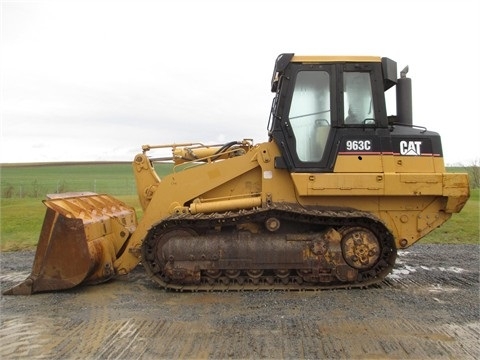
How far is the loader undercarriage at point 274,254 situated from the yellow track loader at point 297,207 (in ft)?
0.05

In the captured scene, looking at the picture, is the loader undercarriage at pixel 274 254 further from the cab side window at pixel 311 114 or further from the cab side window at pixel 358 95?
the cab side window at pixel 358 95

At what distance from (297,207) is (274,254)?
798 mm

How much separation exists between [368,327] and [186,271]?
280cm

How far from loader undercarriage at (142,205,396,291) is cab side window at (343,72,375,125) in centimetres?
157

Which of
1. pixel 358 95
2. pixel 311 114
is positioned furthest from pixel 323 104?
pixel 358 95

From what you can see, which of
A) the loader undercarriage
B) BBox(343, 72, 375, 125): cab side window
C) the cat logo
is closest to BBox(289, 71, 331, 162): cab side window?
BBox(343, 72, 375, 125): cab side window

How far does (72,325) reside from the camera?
5.23 m

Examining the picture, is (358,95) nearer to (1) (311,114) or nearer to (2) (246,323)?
(1) (311,114)

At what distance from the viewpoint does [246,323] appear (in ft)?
17.0

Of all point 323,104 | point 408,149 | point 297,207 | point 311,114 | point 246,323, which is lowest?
point 246,323

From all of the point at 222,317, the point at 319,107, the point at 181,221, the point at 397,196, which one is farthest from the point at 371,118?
the point at 222,317

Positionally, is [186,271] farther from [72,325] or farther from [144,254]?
[72,325]

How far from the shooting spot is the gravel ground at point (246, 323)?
4.40 metres

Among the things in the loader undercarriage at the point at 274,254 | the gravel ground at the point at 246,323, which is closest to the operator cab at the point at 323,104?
the loader undercarriage at the point at 274,254
